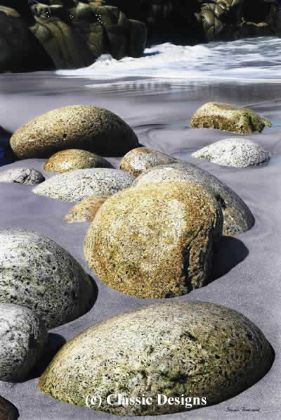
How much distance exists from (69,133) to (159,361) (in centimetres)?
452

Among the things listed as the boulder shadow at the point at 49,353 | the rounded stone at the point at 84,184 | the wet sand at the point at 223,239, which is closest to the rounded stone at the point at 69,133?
the wet sand at the point at 223,239

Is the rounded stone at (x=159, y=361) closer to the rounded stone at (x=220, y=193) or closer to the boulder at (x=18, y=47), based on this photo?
the rounded stone at (x=220, y=193)

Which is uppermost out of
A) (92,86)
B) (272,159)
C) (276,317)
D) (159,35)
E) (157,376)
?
(157,376)

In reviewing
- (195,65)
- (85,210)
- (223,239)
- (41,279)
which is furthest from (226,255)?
(195,65)

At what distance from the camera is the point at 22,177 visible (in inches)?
234

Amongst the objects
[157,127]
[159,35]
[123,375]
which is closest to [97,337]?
[123,375]

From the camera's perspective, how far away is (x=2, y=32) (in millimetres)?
16688

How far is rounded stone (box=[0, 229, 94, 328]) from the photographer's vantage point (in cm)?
336

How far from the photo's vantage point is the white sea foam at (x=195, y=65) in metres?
15.4

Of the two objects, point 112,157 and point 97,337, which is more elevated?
point 97,337

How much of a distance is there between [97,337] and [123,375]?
274mm

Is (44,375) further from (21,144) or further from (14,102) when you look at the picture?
(14,102)

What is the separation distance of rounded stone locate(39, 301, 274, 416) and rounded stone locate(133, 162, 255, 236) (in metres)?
1.75

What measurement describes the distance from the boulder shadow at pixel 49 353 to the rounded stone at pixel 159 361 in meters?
0.09
